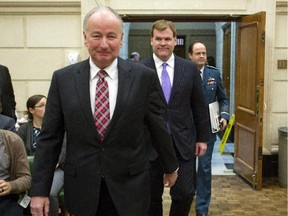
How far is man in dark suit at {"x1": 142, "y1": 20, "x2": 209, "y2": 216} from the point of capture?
9.89 ft

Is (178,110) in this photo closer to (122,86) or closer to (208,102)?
(122,86)

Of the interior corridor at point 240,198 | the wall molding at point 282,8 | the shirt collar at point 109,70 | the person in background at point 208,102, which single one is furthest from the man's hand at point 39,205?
the wall molding at point 282,8

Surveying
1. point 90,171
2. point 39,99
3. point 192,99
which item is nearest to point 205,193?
point 192,99

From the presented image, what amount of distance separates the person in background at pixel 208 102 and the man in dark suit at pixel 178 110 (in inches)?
41.0

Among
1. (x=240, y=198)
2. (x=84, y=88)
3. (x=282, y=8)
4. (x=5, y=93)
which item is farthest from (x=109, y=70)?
(x=282, y=8)

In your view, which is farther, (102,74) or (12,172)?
(12,172)

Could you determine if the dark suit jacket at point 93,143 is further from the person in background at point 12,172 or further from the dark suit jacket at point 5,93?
the dark suit jacket at point 5,93

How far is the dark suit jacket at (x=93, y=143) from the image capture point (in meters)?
1.95

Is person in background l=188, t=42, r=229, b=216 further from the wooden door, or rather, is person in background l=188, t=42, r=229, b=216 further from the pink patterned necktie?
the pink patterned necktie

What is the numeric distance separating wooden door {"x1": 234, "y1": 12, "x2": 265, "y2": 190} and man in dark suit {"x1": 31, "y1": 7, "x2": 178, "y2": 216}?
340 centimetres

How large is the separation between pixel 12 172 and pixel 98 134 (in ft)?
3.89

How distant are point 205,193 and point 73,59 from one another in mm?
2596

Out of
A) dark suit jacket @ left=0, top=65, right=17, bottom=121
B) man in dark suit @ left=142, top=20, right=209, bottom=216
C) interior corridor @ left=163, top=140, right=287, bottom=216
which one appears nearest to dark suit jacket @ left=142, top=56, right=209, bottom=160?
man in dark suit @ left=142, top=20, right=209, bottom=216

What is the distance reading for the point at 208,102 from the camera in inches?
170
